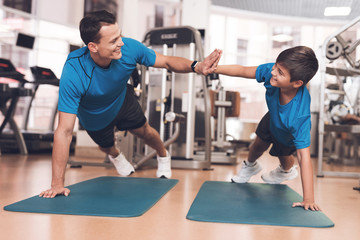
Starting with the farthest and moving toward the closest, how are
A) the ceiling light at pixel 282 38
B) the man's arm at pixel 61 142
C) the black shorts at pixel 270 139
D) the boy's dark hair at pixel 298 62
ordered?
the ceiling light at pixel 282 38 < the black shorts at pixel 270 139 < the man's arm at pixel 61 142 < the boy's dark hair at pixel 298 62

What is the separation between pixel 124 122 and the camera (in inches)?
92.4

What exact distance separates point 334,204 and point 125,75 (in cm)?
146

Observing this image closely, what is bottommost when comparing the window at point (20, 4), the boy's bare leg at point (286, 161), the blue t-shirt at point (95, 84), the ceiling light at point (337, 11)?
the boy's bare leg at point (286, 161)

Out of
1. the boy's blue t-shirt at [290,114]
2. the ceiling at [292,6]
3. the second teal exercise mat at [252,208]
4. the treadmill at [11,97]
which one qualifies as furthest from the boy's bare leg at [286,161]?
the ceiling at [292,6]

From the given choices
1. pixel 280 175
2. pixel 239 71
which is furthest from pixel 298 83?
pixel 280 175

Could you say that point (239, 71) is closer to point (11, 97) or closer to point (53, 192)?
point (53, 192)

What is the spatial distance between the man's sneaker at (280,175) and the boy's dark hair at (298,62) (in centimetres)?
A: 90

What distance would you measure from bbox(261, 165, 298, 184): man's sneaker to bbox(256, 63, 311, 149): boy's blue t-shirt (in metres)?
0.46

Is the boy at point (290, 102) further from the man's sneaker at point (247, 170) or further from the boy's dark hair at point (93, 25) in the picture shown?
the boy's dark hair at point (93, 25)

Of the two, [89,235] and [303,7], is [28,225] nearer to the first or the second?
[89,235]

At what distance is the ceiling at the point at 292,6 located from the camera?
29.8 feet

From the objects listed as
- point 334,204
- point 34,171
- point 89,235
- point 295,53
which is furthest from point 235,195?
point 34,171

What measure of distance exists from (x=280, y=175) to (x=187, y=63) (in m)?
1.06

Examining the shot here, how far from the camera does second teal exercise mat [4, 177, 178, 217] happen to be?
1561mm
